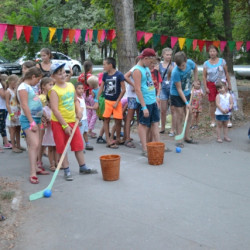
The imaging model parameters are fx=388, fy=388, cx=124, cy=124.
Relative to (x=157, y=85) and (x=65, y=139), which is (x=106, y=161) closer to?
(x=65, y=139)

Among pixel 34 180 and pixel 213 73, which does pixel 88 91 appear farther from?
pixel 34 180

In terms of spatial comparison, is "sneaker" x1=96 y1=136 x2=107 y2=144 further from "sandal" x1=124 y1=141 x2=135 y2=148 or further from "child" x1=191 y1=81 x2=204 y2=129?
"child" x1=191 y1=81 x2=204 y2=129

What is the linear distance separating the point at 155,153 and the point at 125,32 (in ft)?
15.2

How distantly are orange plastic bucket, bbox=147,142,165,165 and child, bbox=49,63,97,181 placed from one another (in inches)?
47.4

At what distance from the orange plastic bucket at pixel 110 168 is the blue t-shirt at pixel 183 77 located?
256 cm

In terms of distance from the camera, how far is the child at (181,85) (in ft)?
23.8

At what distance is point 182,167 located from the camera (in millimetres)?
6293

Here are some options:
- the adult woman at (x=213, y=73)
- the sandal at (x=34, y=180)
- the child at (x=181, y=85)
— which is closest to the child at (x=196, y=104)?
the adult woman at (x=213, y=73)

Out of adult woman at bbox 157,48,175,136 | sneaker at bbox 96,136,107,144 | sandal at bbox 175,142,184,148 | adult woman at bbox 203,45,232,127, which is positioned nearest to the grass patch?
sneaker at bbox 96,136,107,144

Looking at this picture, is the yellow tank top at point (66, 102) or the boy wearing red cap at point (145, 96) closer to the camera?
the yellow tank top at point (66, 102)

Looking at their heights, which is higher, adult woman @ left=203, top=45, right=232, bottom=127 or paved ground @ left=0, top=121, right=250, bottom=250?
adult woman @ left=203, top=45, right=232, bottom=127

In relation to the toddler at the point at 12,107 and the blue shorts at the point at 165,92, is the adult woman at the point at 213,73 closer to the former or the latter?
the blue shorts at the point at 165,92

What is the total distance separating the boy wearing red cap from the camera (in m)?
6.53

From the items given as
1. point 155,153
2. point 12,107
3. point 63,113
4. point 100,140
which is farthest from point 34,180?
point 100,140
